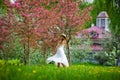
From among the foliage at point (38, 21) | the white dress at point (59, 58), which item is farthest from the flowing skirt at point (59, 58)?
the foliage at point (38, 21)

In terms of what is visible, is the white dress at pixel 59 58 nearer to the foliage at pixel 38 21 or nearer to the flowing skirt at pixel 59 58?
the flowing skirt at pixel 59 58

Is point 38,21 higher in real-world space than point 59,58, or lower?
higher

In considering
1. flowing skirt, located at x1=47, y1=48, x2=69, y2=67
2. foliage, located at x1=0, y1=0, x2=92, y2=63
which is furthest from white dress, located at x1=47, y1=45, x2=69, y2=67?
foliage, located at x1=0, y1=0, x2=92, y2=63

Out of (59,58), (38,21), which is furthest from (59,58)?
(38,21)

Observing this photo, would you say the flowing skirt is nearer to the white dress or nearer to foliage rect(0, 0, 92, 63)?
the white dress

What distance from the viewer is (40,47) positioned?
88.4 feet

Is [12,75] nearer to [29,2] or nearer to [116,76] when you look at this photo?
[116,76]

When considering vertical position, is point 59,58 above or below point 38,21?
below

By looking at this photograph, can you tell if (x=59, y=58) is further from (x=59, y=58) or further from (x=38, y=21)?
(x=38, y=21)

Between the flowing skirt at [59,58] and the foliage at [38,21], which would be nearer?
the flowing skirt at [59,58]

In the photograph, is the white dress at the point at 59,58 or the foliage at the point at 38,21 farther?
the foliage at the point at 38,21

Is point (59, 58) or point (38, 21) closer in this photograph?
point (59, 58)

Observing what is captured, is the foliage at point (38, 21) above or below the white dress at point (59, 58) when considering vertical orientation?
above

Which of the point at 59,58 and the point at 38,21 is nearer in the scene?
the point at 59,58
